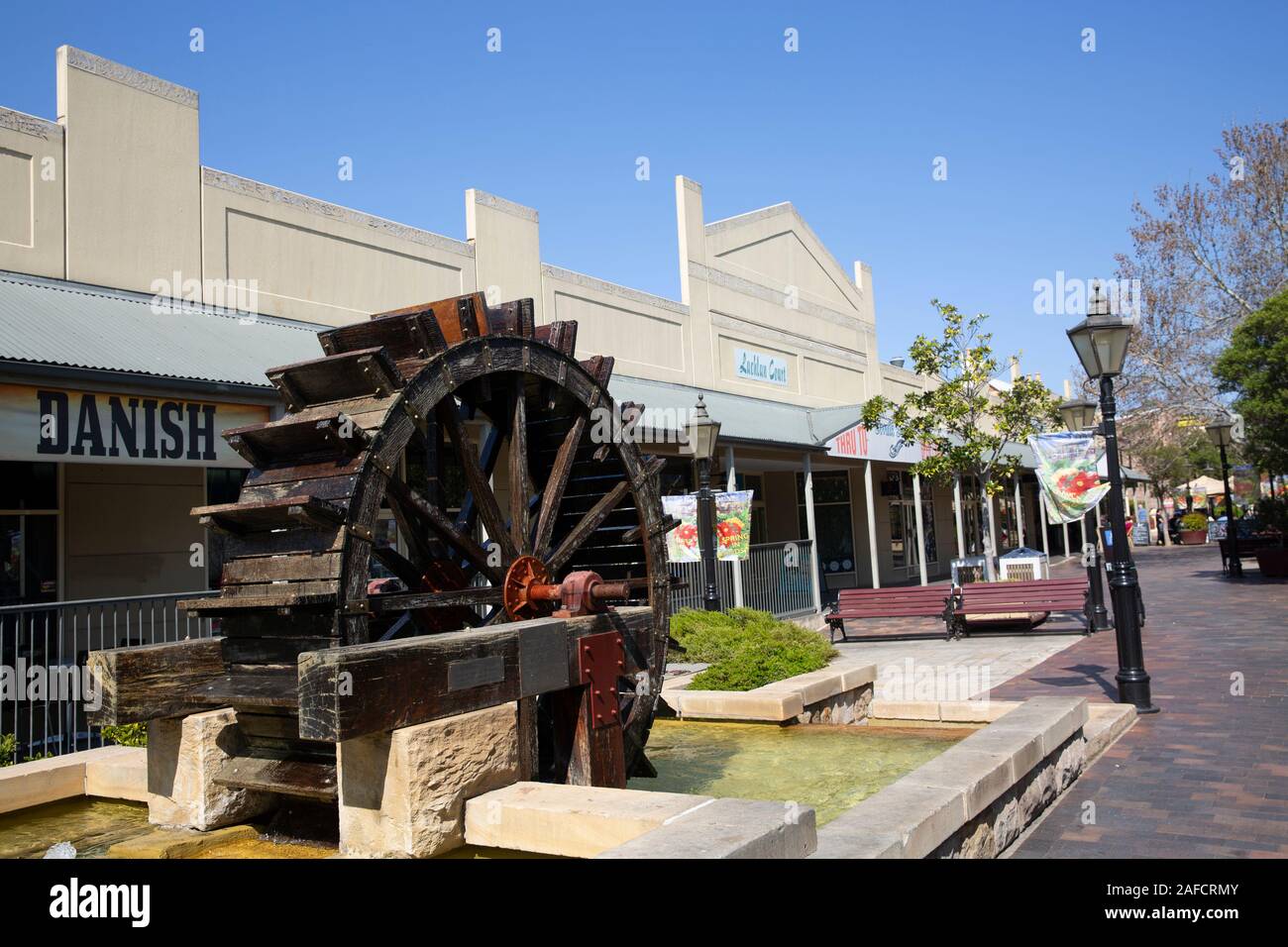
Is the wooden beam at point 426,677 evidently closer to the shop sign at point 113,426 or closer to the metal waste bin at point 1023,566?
the shop sign at point 113,426

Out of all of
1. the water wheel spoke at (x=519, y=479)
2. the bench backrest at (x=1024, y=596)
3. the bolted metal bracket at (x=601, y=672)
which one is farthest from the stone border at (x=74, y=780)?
the bench backrest at (x=1024, y=596)

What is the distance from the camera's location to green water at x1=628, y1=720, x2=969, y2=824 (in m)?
6.08

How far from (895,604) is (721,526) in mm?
3531

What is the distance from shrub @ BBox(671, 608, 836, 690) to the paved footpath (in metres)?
1.90

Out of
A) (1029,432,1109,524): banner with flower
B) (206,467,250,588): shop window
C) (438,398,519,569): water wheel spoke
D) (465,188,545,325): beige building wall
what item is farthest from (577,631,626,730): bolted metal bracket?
(1029,432,1109,524): banner with flower

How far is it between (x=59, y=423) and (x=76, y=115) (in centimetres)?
390

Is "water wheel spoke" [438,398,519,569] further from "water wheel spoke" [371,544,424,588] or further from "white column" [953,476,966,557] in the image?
"white column" [953,476,966,557]

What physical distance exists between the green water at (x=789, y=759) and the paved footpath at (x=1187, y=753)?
111cm

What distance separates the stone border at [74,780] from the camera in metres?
5.55

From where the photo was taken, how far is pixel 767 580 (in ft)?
52.9

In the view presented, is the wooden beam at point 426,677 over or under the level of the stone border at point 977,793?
over

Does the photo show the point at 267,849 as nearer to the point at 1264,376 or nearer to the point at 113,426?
the point at 113,426

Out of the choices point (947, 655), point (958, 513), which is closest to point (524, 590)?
point (947, 655)
